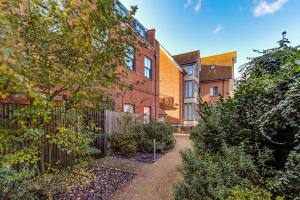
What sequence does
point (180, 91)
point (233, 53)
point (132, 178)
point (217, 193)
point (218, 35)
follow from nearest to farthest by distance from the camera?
point (217, 193)
point (132, 178)
point (218, 35)
point (180, 91)
point (233, 53)

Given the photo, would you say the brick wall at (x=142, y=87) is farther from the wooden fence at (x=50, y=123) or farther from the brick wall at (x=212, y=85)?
the brick wall at (x=212, y=85)

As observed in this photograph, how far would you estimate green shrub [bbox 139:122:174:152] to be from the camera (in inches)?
322

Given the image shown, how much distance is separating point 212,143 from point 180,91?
51.9 feet

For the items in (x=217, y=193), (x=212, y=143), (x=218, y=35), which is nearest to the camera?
(x=217, y=193)

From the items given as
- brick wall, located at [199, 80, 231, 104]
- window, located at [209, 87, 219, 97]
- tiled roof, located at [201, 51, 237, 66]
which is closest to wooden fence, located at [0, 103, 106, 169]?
brick wall, located at [199, 80, 231, 104]

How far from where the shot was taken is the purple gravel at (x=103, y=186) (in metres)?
3.72

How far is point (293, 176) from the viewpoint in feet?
6.52

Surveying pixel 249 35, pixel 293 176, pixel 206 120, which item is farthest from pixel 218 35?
pixel 293 176

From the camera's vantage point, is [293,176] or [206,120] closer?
[293,176]

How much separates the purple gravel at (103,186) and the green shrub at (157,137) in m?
→ 3.04

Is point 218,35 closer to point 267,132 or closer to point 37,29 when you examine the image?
point 267,132

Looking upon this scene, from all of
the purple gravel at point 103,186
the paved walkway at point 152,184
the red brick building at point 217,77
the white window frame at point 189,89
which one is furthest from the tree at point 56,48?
the red brick building at point 217,77

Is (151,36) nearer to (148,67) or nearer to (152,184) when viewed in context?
(148,67)

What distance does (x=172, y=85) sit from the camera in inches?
761
